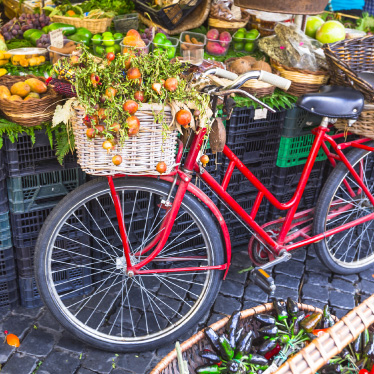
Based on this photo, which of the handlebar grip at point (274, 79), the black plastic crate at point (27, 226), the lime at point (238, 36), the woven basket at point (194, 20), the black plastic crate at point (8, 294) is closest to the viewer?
the handlebar grip at point (274, 79)

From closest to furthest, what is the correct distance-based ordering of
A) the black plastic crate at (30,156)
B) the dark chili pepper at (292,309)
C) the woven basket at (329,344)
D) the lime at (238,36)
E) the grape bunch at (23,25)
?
the woven basket at (329,344)
the dark chili pepper at (292,309)
the black plastic crate at (30,156)
the lime at (238,36)
the grape bunch at (23,25)

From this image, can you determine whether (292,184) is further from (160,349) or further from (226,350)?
(226,350)

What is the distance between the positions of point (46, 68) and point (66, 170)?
96cm

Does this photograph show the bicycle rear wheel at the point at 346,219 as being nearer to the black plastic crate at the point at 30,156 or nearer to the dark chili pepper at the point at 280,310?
the dark chili pepper at the point at 280,310

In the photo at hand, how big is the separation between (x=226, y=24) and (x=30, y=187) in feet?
7.91

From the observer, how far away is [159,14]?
4449 mm

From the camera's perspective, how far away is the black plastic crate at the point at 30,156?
286 centimetres

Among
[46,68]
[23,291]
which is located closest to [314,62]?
[46,68]

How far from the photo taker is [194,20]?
14.9ft

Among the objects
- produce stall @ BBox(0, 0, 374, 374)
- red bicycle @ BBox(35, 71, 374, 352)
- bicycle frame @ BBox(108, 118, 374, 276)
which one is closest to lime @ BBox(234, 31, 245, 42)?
produce stall @ BBox(0, 0, 374, 374)

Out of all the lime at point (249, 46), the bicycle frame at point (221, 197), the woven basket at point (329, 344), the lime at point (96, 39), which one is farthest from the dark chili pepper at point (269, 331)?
the lime at point (249, 46)

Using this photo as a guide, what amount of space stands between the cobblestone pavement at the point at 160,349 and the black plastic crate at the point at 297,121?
3.36 ft

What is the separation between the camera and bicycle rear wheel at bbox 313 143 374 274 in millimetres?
3461

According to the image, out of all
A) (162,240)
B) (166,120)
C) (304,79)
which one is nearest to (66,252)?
(162,240)
